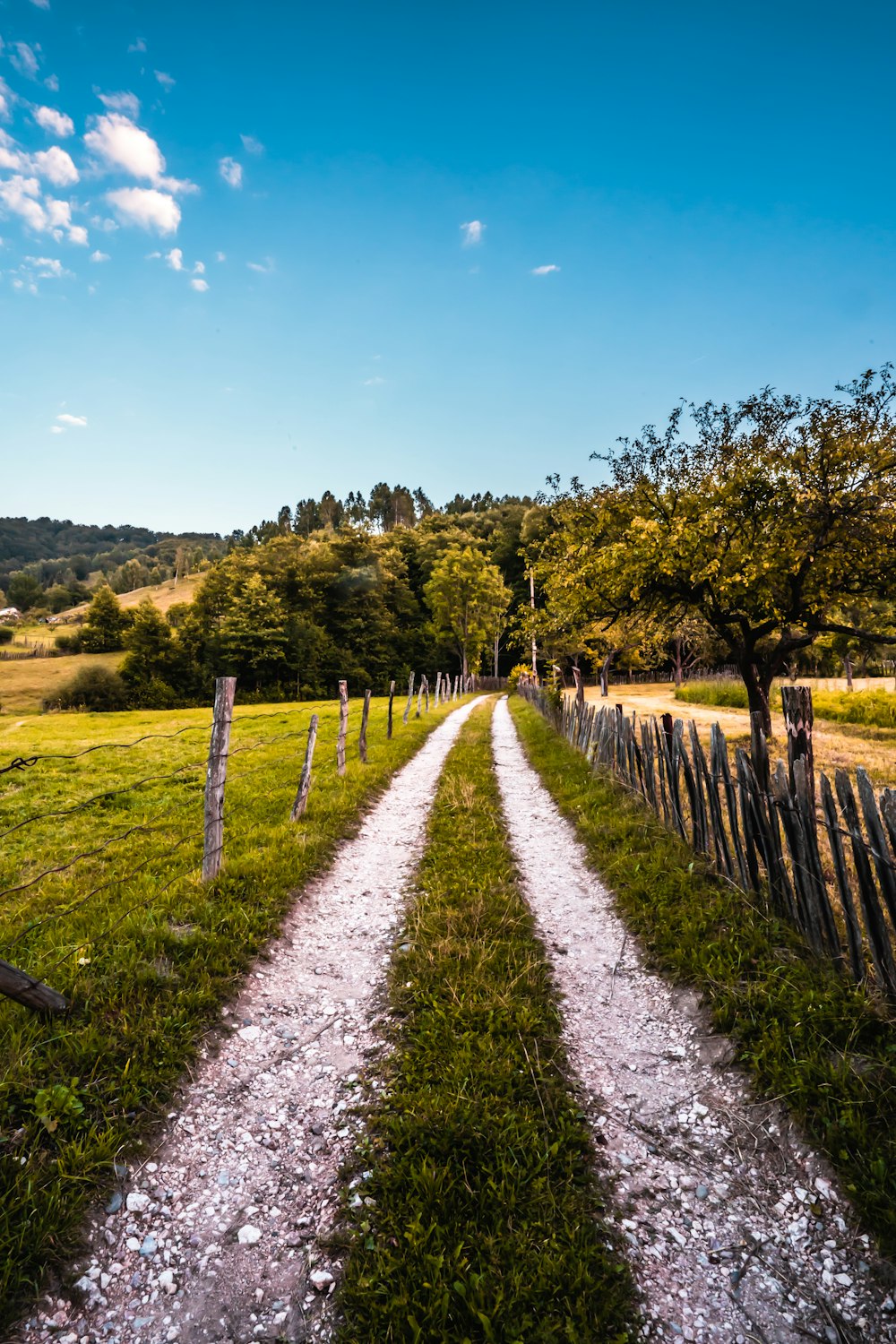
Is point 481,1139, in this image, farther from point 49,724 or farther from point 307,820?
point 49,724

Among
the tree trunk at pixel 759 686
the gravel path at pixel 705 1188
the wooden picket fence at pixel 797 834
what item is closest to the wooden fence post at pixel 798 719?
the wooden picket fence at pixel 797 834

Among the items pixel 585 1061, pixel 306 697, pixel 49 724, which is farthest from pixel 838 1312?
pixel 306 697

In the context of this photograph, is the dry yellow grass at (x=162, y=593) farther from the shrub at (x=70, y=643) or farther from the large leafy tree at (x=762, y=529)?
the large leafy tree at (x=762, y=529)

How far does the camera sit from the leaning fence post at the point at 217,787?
6.17 metres

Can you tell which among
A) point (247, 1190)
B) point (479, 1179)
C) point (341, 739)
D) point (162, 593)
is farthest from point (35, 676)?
point (479, 1179)

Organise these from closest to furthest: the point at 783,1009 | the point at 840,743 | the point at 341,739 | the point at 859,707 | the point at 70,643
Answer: the point at 783,1009 → the point at 341,739 → the point at 840,743 → the point at 859,707 → the point at 70,643

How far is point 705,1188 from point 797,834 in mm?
2856

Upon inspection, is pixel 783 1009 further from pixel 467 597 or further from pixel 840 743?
pixel 467 597

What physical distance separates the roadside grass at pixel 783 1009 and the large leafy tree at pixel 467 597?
52583mm

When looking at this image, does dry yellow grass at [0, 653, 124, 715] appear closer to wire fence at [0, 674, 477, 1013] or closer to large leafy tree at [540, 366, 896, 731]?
wire fence at [0, 674, 477, 1013]

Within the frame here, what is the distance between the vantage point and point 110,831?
8789 mm

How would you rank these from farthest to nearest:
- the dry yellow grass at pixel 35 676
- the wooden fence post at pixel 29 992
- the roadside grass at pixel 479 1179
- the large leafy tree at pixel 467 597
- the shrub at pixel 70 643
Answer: the shrub at pixel 70 643, the large leafy tree at pixel 467 597, the dry yellow grass at pixel 35 676, the wooden fence post at pixel 29 992, the roadside grass at pixel 479 1179

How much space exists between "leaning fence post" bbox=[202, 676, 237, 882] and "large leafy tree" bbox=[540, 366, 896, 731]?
7.46 meters

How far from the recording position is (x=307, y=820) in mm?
8492
